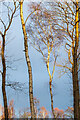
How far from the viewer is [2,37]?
24.7ft

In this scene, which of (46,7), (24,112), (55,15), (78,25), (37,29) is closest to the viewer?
(78,25)

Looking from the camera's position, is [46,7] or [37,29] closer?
[46,7]

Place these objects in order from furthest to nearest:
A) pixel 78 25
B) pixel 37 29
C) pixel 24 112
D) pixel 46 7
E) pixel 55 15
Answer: pixel 24 112 < pixel 37 29 < pixel 46 7 < pixel 55 15 < pixel 78 25

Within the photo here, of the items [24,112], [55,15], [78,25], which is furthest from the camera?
[24,112]

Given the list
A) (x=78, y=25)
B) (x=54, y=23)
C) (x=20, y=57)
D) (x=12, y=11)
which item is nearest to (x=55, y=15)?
(x=54, y=23)

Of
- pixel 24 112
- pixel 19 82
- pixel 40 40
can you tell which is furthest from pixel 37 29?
pixel 24 112

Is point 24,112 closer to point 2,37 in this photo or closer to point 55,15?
point 2,37

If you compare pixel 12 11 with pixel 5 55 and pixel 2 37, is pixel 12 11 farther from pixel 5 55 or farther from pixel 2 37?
pixel 5 55

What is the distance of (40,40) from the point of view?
10.2m

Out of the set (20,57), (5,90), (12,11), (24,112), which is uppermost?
(12,11)

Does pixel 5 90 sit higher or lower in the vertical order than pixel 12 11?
lower

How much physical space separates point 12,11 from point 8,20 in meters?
0.40

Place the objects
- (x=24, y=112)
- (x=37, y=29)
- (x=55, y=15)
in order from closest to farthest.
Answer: (x=55, y=15), (x=37, y=29), (x=24, y=112)

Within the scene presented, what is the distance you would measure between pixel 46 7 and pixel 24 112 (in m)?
9.69
